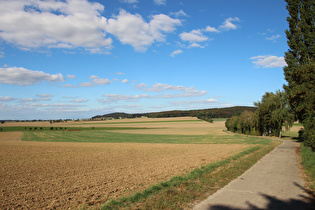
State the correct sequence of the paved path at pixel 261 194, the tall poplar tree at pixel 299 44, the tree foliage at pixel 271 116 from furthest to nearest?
the tree foliage at pixel 271 116
the tall poplar tree at pixel 299 44
the paved path at pixel 261 194

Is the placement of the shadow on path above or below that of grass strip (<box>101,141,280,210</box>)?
above

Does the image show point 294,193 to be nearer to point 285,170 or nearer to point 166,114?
point 285,170

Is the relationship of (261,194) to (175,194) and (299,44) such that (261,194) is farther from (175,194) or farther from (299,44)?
(299,44)

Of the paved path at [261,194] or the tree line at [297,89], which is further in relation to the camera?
the tree line at [297,89]

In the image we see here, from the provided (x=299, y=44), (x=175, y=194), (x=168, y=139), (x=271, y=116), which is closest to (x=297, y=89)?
(x=299, y=44)

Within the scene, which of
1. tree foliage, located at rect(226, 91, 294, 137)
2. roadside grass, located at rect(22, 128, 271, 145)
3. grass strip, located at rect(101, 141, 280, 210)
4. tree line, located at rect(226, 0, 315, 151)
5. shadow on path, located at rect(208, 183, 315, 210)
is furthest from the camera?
tree foliage, located at rect(226, 91, 294, 137)

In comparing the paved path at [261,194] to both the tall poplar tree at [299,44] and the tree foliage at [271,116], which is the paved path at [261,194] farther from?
the tree foliage at [271,116]

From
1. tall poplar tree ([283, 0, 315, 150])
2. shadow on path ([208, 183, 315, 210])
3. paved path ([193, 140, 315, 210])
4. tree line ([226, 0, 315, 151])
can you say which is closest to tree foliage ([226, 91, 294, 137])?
tree line ([226, 0, 315, 151])

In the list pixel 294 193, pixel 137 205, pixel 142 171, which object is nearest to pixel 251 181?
pixel 294 193

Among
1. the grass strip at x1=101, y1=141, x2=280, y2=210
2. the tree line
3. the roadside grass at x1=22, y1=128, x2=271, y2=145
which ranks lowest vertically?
the roadside grass at x1=22, y1=128, x2=271, y2=145

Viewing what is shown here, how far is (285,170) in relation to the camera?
12.4 metres

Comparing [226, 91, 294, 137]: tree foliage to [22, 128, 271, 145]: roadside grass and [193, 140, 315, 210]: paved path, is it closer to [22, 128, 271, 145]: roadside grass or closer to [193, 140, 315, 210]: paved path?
[22, 128, 271, 145]: roadside grass

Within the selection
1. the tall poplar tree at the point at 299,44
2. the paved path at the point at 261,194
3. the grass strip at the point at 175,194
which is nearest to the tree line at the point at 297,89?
the tall poplar tree at the point at 299,44

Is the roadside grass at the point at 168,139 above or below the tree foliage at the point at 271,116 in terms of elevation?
below
